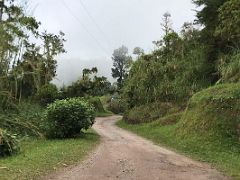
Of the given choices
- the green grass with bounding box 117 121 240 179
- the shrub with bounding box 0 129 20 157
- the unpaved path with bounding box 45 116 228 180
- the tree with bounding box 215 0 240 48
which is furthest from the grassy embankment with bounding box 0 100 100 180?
the tree with bounding box 215 0 240 48

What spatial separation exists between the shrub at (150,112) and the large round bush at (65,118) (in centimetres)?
1010

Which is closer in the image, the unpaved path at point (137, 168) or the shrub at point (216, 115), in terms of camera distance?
the unpaved path at point (137, 168)

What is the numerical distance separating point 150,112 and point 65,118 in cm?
1233

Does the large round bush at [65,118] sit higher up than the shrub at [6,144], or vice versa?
the large round bush at [65,118]

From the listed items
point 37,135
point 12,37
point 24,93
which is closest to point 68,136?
point 37,135

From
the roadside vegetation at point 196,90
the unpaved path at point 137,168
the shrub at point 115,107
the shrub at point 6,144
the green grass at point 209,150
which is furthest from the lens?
the shrub at point 115,107

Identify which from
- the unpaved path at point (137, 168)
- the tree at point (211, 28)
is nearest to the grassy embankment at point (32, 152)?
the unpaved path at point (137, 168)

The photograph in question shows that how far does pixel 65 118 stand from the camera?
74.5 ft

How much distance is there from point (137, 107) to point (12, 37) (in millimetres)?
17383

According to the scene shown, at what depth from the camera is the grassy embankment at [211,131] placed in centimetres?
1692

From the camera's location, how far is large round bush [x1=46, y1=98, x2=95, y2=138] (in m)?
22.5

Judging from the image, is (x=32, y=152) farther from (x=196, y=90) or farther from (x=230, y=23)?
(x=196, y=90)

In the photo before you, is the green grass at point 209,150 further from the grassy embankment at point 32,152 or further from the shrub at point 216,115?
the grassy embankment at point 32,152

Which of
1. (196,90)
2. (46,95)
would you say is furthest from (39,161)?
(46,95)
